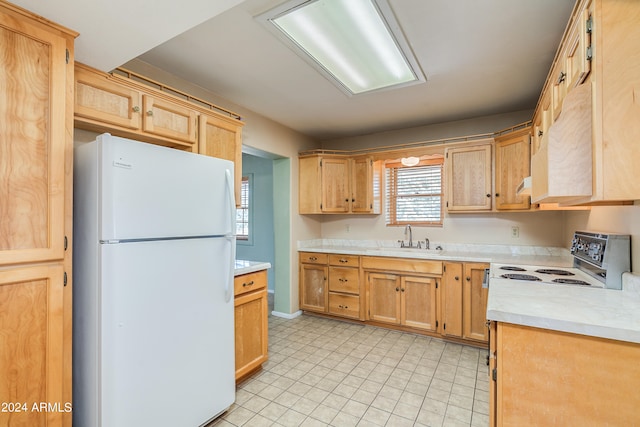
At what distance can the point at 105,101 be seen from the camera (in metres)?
1.73

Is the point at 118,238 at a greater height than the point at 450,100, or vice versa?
the point at 450,100

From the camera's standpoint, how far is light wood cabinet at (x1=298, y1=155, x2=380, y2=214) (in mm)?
3986

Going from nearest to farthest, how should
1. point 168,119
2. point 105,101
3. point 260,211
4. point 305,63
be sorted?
1. point 105,101
2. point 168,119
3. point 305,63
4. point 260,211

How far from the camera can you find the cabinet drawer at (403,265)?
3.17 metres

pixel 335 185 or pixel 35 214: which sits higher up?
pixel 335 185

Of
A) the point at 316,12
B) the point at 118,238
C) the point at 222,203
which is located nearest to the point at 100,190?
the point at 118,238

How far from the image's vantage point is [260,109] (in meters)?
3.22

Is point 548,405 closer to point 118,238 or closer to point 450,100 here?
point 118,238

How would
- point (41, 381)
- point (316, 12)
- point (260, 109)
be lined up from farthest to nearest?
point (260, 109) < point (316, 12) < point (41, 381)

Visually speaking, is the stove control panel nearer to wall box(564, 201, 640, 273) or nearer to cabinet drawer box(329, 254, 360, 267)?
wall box(564, 201, 640, 273)

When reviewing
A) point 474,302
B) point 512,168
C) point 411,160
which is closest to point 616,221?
point 512,168

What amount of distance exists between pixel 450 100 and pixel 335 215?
7.16 ft

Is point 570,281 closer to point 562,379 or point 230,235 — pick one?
point 562,379

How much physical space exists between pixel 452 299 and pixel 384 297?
2.43 ft
